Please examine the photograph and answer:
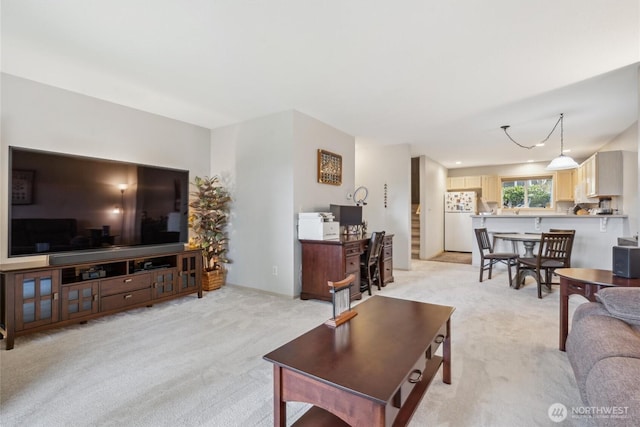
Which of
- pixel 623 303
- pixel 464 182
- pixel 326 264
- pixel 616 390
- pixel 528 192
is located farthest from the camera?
pixel 464 182

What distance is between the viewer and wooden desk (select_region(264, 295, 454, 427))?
106 cm

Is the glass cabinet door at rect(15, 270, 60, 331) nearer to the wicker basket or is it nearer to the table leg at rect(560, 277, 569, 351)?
the wicker basket

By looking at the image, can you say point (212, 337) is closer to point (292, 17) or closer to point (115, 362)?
point (115, 362)

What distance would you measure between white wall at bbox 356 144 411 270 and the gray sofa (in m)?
3.97

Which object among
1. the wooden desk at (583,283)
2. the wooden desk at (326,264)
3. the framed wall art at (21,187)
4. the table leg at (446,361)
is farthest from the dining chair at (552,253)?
the framed wall art at (21,187)

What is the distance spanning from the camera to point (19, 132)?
290 centimetres

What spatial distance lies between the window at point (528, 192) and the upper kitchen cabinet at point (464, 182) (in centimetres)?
69

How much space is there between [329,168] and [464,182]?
5778mm

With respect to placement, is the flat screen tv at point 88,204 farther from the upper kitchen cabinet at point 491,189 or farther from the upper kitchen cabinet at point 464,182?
the upper kitchen cabinet at point 491,189

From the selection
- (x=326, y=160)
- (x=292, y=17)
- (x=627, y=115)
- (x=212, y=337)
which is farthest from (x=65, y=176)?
(x=627, y=115)

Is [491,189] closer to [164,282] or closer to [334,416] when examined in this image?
[164,282]

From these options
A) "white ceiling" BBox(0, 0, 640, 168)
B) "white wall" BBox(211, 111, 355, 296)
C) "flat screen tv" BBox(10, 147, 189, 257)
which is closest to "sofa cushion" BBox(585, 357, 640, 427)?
"white ceiling" BBox(0, 0, 640, 168)

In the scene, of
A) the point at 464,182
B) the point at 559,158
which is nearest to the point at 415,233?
the point at 464,182

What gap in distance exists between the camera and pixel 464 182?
28.0ft
